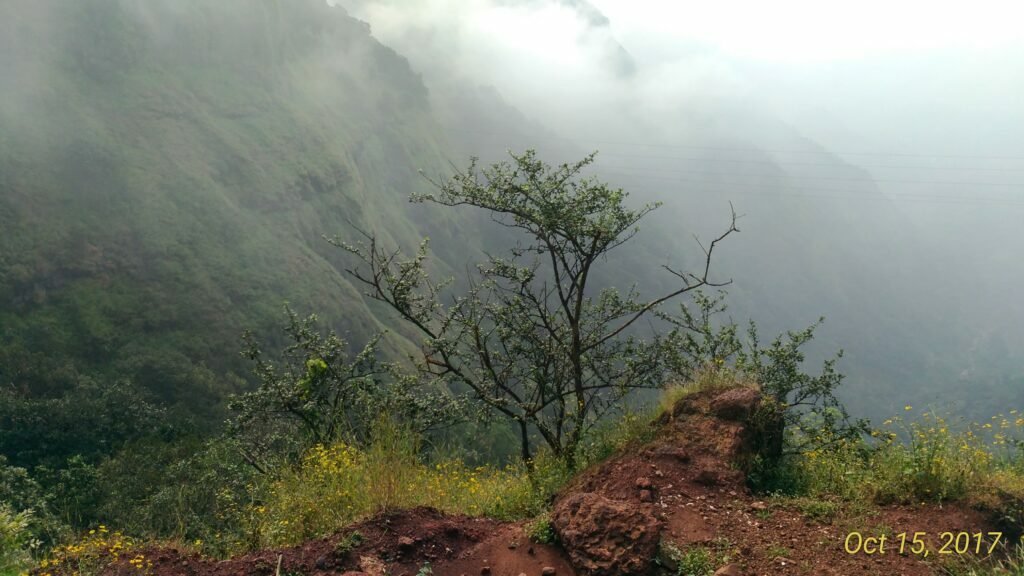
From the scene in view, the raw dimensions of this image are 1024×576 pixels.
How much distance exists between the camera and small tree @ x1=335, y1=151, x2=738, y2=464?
33.2 feet

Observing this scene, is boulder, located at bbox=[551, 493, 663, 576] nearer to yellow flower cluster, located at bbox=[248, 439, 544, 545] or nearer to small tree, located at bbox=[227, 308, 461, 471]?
yellow flower cluster, located at bbox=[248, 439, 544, 545]

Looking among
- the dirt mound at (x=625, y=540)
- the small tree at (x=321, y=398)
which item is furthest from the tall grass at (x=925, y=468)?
the small tree at (x=321, y=398)

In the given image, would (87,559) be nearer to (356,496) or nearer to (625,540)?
(356,496)

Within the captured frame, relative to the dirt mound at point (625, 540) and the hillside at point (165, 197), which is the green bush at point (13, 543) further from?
the hillside at point (165, 197)

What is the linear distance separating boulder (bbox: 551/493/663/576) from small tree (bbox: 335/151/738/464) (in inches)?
135

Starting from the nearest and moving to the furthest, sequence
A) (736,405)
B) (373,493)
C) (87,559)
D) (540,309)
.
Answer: (87,559) < (373,493) < (736,405) < (540,309)

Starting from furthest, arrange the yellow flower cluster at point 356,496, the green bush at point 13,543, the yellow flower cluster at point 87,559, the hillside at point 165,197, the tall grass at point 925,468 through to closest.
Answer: the hillside at point 165,197 < the yellow flower cluster at point 356,496 < the tall grass at point 925,468 < the green bush at point 13,543 < the yellow flower cluster at point 87,559

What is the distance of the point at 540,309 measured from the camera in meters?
11.3

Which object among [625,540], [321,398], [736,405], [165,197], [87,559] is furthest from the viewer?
[165,197]

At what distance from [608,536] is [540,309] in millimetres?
6012

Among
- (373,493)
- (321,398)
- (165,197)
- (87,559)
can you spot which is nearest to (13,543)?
(87,559)

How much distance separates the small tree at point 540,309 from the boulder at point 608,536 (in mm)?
3436

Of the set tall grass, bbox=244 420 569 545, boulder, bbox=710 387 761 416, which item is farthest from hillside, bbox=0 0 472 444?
boulder, bbox=710 387 761 416

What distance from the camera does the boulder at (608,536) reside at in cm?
534
